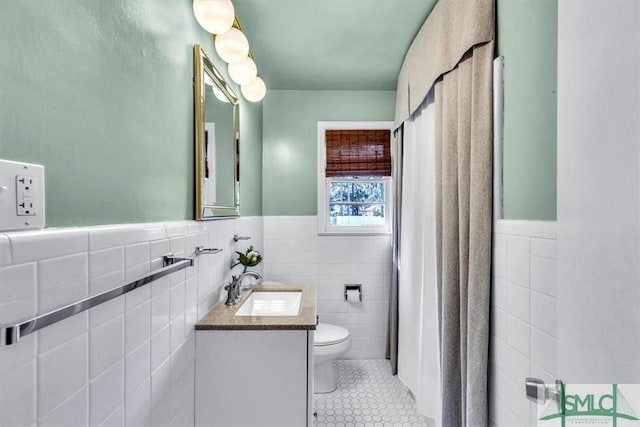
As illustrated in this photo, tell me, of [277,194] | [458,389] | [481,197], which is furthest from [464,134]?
[277,194]

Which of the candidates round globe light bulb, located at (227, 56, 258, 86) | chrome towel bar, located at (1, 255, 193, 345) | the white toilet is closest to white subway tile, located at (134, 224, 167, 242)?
chrome towel bar, located at (1, 255, 193, 345)

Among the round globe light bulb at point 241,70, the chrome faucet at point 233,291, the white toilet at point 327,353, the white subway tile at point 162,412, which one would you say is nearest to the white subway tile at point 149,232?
the white subway tile at point 162,412

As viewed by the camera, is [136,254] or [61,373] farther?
[136,254]

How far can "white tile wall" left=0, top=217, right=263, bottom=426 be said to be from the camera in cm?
56

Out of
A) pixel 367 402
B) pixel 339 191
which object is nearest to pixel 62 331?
pixel 367 402

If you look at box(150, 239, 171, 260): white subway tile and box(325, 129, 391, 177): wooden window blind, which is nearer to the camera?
box(150, 239, 171, 260): white subway tile

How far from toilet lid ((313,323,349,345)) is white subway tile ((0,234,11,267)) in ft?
6.24

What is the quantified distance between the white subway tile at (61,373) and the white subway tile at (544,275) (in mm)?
1263

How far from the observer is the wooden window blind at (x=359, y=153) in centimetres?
292

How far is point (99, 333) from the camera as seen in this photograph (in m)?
0.77

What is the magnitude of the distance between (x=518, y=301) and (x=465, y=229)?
14.2 inches

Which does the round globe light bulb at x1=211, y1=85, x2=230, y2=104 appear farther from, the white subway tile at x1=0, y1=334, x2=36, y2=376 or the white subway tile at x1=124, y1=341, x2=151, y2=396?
the white subway tile at x1=0, y1=334, x2=36, y2=376

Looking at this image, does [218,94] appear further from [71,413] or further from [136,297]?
[71,413]

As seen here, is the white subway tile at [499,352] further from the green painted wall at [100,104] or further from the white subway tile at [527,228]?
the green painted wall at [100,104]
